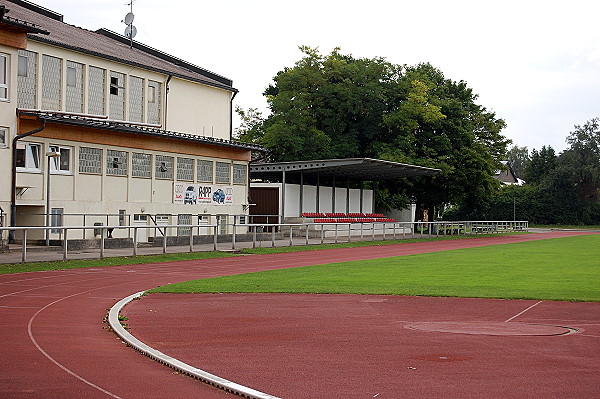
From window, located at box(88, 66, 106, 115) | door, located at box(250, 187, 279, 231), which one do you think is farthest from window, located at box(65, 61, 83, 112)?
door, located at box(250, 187, 279, 231)

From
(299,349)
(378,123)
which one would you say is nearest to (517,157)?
(378,123)

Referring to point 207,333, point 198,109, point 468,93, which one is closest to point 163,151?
point 198,109

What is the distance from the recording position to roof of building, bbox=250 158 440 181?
43.9 m

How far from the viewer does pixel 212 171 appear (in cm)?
4203

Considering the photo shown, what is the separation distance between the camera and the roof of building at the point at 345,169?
43.9 m

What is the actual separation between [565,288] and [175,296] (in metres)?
9.15

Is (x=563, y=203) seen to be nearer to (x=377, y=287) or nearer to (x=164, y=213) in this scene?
(x=164, y=213)

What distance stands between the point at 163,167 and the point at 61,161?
6.63m

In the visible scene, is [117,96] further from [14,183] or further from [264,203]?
[264,203]

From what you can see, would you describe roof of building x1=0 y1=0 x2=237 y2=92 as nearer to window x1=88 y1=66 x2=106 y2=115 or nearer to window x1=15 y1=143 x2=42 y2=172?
window x1=88 y1=66 x2=106 y2=115

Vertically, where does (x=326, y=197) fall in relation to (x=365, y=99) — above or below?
below

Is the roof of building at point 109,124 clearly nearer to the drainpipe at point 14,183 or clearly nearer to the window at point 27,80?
the drainpipe at point 14,183

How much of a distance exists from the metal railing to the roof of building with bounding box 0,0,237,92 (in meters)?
9.14

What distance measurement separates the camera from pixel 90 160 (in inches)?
1344
